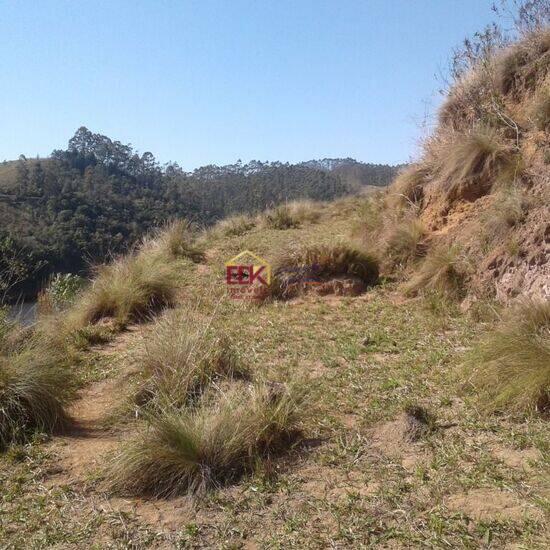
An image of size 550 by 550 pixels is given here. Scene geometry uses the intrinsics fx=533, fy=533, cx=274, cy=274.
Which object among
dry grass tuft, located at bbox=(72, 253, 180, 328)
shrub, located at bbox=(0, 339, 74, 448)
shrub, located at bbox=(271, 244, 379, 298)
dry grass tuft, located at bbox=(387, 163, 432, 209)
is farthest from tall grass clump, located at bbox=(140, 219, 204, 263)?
shrub, located at bbox=(0, 339, 74, 448)

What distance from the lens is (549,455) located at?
2512 millimetres

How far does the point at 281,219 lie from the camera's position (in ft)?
43.2

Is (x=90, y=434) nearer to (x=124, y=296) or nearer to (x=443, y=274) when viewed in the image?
(x=124, y=296)

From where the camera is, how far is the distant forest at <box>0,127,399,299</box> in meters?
15.7

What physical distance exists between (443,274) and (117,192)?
29.1 meters

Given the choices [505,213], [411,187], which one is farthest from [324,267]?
[505,213]

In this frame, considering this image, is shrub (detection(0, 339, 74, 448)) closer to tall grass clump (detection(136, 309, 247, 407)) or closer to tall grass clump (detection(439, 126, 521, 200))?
tall grass clump (detection(136, 309, 247, 407))

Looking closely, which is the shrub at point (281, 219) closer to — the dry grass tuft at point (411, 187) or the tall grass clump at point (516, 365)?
the dry grass tuft at point (411, 187)

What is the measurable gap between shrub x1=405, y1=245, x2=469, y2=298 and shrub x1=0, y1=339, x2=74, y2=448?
12.7 feet

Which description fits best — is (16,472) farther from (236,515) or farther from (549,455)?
(549,455)

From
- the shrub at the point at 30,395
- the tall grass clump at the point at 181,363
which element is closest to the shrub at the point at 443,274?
the tall grass clump at the point at 181,363

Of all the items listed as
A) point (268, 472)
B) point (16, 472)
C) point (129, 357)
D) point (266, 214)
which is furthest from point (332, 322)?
point (266, 214)

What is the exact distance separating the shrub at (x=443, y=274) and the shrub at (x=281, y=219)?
6.90 metres

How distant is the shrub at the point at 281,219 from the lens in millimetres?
13031
